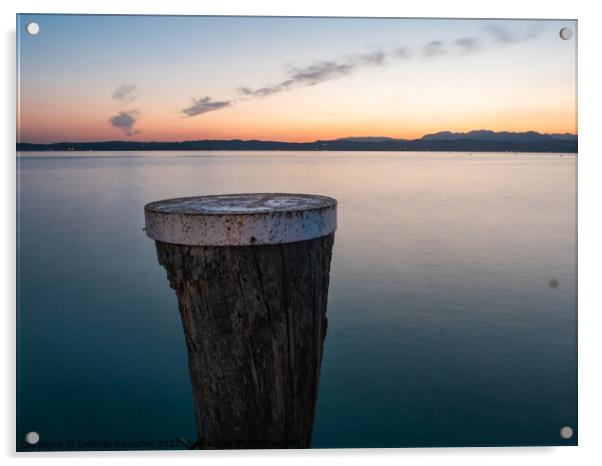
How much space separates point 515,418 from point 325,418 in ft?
3.16

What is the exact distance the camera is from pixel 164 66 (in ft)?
9.15

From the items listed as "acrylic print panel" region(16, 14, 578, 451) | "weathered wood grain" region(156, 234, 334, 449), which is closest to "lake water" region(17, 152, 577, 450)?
"acrylic print panel" region(16, 14, 578, 451)

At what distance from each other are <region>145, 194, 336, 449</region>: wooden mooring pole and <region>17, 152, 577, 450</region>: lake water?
34.5 inches

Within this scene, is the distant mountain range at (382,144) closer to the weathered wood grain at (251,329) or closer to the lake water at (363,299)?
the lake water at (363,299)

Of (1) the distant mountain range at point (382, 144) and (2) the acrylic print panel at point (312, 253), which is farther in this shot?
(1) the distant mountain range at point (382, 144)

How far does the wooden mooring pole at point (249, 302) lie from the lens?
1367 millimetres

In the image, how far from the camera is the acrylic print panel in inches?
65.2

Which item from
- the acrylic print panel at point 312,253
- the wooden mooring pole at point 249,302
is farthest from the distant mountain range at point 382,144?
the wooden mooring pole at point 249,302

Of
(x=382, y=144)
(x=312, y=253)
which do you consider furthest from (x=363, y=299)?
(x=312, y=253)

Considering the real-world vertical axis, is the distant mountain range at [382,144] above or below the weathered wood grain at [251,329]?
above

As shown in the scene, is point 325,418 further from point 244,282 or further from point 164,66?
point 164,66

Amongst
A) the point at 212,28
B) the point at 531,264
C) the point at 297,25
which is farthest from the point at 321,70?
the point at 531,264

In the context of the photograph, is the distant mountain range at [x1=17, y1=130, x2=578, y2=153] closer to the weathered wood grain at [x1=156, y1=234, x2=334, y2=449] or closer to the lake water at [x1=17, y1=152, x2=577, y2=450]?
the lake water at [x1=17, y1=152, x2=577, y2=450]

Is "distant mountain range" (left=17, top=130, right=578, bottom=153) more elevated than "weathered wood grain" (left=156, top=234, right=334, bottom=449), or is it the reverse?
"distant mountain range" (left=17, top=130, right=578, bottom=153)
